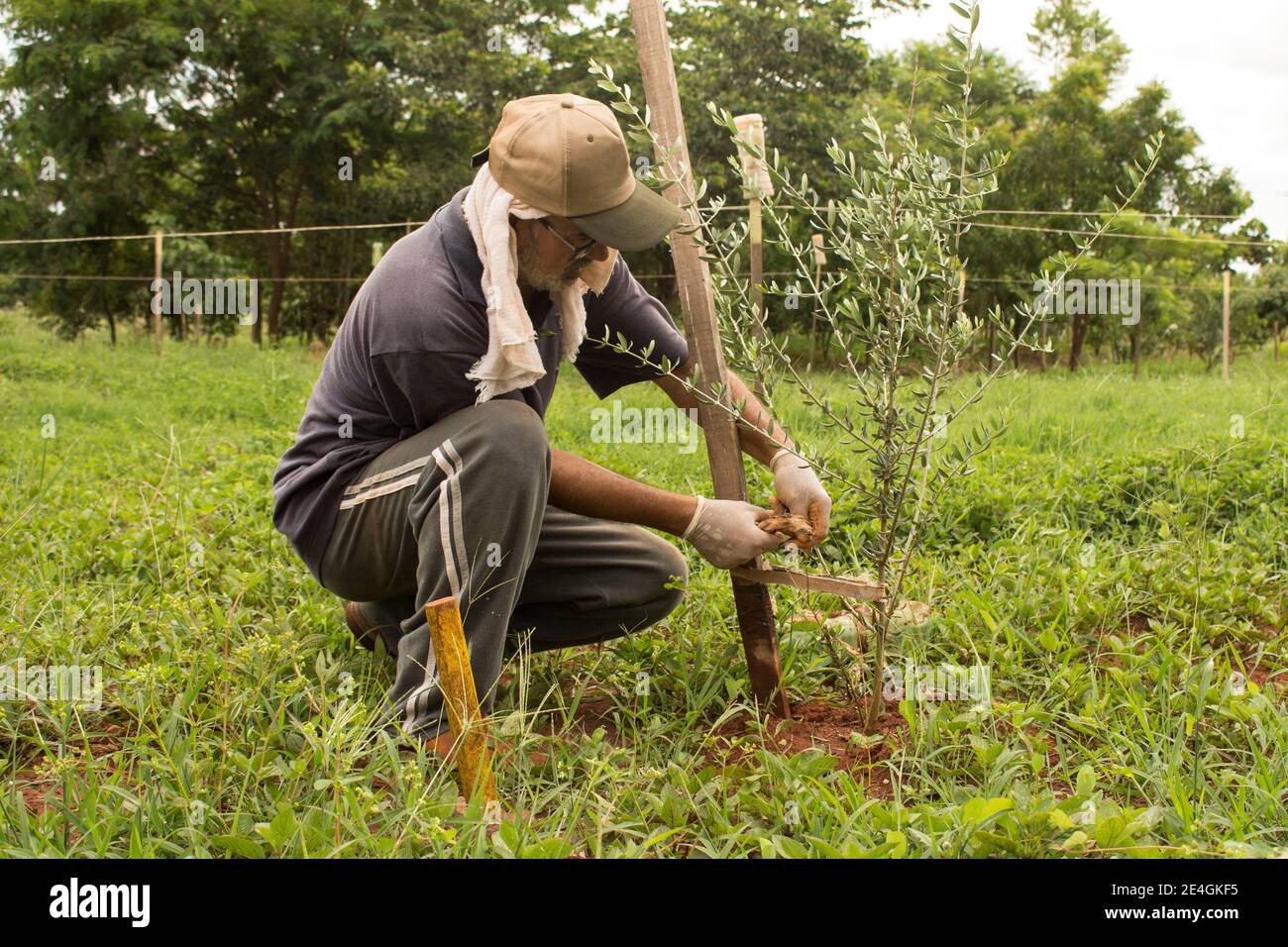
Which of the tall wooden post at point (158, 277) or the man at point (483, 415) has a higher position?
the tall wooden post at point (158, 277)

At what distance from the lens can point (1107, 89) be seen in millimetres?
16906

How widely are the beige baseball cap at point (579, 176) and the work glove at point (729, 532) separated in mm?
665

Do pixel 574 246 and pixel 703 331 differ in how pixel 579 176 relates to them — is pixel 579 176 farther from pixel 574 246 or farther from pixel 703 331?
pixel 703 331

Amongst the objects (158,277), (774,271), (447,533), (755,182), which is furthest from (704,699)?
(774,271)

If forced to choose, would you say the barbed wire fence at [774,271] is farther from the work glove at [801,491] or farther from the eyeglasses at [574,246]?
the eyeglasses at [574,246]

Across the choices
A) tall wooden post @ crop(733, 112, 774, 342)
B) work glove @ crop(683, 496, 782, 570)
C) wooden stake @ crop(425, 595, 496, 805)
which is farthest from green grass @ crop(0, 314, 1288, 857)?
tall wooden post @ crop(733, 112, 774, 342)

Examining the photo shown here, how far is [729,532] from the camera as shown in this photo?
2.65m

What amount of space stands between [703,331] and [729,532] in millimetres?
518

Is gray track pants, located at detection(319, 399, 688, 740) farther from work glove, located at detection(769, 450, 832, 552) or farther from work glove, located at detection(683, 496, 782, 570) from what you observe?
work glove, located at detection(769, 450, 832, 552)

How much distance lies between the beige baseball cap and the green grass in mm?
1134

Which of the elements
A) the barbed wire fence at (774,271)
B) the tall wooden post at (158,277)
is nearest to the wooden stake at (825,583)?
the barbed wire fence at (774,271)

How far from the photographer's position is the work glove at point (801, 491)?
276 centimetres
